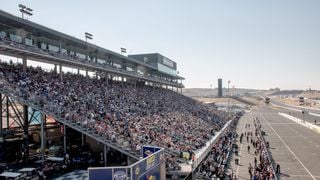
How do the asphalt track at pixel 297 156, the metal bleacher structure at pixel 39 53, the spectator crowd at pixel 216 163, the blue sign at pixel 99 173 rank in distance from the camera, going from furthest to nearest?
the asphalt track at pixel 297 156, the spectator crowd at pixel 216 163, the metal bleacher structure at pixel 39 53, the blue sign at pixel 99 173

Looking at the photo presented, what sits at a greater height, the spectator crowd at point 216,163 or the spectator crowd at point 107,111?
the spectator crowd at point 107,111

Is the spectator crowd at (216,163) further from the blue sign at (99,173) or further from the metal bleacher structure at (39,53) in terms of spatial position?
the blue sign at (99,173)

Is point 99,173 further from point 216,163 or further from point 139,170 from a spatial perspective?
point 216,163

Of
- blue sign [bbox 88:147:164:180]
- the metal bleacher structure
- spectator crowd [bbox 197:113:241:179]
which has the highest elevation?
the metal bleacher structure

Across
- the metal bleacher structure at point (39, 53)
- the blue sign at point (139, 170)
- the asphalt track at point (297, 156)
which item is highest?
the metal bleacher structure at point (39, 53)

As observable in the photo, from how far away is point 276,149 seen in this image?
40.8 meters

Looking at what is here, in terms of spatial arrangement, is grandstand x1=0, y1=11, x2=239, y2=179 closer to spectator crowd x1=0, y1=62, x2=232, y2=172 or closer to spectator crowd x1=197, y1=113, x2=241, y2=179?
spectator crowd x1=0, y1=62, x2=232, y2=172

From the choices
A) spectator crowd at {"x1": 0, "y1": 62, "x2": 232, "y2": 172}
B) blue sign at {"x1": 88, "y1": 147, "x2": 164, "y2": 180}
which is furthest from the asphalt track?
blue sign at {"x1": 88, "y1": 147, "x2": 164, "y2": 180}

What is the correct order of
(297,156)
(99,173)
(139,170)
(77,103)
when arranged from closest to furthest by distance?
(99,173), (139,170), (77,103), (297,156)

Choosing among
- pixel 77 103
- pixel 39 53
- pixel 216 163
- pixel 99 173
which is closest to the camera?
pixel 99 173

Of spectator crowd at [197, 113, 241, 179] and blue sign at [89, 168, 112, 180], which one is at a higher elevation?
blue sign at [89, 168, 112, 180]

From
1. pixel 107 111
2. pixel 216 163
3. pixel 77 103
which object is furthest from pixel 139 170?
pixel 107 111

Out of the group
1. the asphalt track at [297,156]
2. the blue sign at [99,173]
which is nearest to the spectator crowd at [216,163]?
the asphalt track at [297,156]

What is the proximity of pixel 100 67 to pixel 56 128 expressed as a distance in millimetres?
9709
